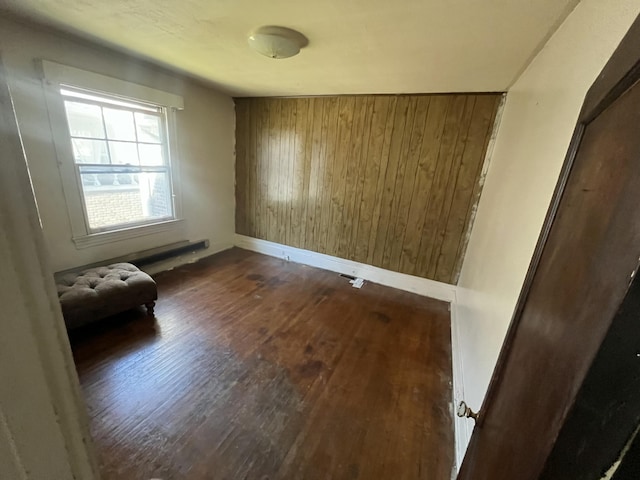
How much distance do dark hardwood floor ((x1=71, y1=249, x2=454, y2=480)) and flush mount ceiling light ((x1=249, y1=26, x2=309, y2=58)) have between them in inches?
83.6

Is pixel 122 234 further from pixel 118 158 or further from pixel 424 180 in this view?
pixel 424 180

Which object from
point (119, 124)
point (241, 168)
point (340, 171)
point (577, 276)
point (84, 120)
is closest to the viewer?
point (577, 276)

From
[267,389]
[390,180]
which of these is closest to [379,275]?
[390,180]

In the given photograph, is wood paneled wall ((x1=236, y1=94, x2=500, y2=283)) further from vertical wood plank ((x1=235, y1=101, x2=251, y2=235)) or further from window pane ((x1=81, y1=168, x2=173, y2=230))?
window pane ((x1=81, y1=168, x2=173, y2=230))

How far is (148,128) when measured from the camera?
2.80 metres

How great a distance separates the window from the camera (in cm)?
228

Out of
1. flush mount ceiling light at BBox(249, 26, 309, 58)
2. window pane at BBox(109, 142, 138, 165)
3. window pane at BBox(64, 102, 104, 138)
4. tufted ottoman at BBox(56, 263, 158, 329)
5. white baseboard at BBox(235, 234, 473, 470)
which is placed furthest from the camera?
window pane at BBox(109, 142, 138, 165)

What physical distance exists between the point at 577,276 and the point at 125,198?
11.1 feet

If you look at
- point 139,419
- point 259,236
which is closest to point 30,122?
point 139,419

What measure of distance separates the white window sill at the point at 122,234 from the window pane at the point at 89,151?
684 millimetres

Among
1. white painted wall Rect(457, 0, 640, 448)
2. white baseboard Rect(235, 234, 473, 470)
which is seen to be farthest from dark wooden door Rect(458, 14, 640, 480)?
white baseboard Rect(235, 234, 473, 470)

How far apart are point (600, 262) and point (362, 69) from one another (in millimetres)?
2241

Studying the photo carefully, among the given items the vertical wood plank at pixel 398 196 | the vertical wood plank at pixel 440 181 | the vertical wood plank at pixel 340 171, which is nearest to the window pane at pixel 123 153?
the vertical wood plank at pixel 340 171

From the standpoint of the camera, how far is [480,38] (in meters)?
1.46
